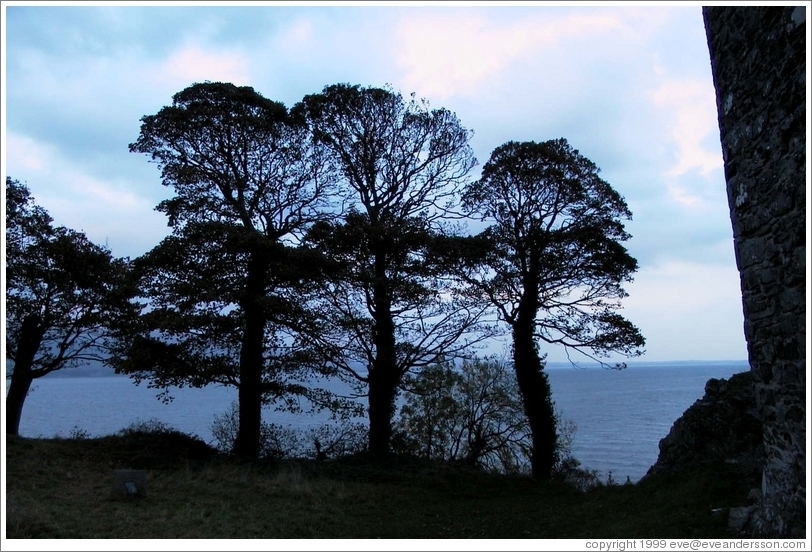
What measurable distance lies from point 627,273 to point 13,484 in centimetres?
1260

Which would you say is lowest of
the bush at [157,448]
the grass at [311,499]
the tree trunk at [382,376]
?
the grass at [311,499]

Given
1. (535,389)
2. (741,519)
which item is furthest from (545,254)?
(741,519)

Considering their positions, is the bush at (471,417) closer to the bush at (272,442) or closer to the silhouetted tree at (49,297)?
the bush at (272,442)

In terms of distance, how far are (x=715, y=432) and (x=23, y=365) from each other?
14066mm

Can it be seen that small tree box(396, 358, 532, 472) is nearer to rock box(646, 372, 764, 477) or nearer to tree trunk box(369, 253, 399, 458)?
tree trunk box(369, 253, 399, 458)

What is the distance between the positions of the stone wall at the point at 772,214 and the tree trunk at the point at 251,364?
9.83m

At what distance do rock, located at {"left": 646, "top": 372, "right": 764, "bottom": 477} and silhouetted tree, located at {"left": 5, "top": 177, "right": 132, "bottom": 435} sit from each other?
1111cm

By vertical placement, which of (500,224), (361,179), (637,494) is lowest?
(637,494)

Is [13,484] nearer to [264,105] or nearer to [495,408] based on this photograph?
[264,105]

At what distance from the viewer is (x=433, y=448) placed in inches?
727

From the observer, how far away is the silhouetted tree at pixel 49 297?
13.6 metres

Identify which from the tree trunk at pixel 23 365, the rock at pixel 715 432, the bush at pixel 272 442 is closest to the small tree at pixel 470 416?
the bush at pixel 272 442

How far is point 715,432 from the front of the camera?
10125 mm

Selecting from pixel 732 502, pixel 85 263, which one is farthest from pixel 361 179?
pixel 732 502
